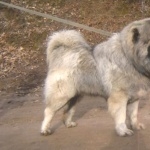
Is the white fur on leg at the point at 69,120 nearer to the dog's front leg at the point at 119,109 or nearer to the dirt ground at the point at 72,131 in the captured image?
the dirt ground at the point at 72,131

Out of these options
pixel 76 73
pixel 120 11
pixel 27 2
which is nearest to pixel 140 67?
pixel 76 73

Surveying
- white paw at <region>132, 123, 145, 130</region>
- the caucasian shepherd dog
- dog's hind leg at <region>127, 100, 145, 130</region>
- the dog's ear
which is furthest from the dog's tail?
white paw at <region>132, 123, 145, 130</region>

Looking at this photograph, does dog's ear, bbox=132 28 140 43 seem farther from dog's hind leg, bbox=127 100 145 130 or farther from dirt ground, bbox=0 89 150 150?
dirt ground, bbox=0 89 150 150

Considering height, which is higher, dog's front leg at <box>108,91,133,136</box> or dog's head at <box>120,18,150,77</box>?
dog's head at <box>120,18,150,77</box>

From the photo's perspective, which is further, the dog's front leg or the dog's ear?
the dog's front leg

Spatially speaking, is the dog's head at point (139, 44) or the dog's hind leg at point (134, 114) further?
the dog's hind leg at point (134, 114)

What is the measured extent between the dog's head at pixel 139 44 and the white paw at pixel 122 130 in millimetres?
817

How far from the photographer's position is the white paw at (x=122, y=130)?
503 centimetres

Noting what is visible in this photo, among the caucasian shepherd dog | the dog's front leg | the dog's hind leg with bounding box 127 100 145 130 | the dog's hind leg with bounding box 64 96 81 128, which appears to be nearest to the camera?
the caucasian shepherd dog

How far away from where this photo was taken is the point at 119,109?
16.3 feet

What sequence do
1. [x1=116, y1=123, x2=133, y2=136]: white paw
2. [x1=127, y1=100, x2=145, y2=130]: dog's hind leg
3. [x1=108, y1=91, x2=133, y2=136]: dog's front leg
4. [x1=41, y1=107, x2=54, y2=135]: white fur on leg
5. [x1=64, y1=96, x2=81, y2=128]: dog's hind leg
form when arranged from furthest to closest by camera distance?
1. [x1=64, y1=96, x2=81, y2=128]: dog's hind leg
2. [x1=41, y1=107, x2=54, y2=135]: white fur on leg
3. [x1=127, y1=100, x2=145, y2=130]: dog's hind leg
4. [x1=116, y1=123, x2=133, y2=136]: white paw
5. [x1=108, y1=91, x2=133, y2=136]: dog's front leg

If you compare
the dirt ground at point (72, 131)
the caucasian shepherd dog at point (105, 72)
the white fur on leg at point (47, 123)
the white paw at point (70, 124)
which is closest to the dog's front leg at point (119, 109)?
the caucasian shepherd dog at point (105, 72)

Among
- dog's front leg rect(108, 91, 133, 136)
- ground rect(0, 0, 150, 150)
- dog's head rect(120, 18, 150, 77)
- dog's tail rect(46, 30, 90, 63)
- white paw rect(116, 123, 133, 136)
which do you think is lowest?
ground rect(0, 0, 150, 150)

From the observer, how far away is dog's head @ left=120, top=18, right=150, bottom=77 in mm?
4523
